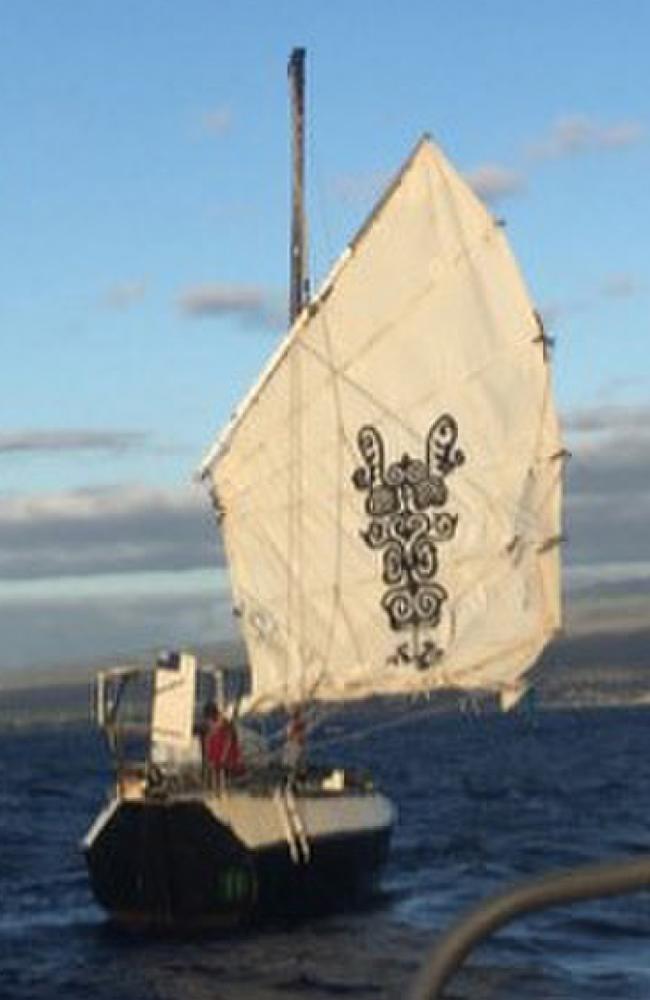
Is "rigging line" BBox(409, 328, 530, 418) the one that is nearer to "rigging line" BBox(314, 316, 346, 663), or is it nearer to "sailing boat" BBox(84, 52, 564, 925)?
"sailing boat" BBox(84, 52, 564, 925)

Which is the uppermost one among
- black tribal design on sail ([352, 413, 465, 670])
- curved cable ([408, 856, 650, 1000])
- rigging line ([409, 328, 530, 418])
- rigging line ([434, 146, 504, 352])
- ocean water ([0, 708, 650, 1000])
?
rigging line ([434, 146, 504, 352])

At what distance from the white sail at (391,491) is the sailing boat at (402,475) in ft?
0.12

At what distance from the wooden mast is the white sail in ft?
2.70

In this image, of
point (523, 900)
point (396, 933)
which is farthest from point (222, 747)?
point (523, 900)

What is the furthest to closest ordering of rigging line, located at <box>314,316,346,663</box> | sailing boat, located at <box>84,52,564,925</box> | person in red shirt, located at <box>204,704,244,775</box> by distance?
rigging line, located at <box>314,316,346,663</box>
sailing boat, located at <box>84,52,564,925</box>
person in red shirt, located at <box>204,704,244,775</box>

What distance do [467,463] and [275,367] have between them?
390 cm

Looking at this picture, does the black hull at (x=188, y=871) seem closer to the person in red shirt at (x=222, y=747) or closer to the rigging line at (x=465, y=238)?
the person in red shirt at (x=222, y=747)

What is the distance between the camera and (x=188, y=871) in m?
34.9

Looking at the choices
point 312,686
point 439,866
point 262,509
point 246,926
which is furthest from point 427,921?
point 439,866

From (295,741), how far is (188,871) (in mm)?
4379

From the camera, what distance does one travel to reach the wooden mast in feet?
136

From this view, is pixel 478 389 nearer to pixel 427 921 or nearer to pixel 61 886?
pixel 427 921

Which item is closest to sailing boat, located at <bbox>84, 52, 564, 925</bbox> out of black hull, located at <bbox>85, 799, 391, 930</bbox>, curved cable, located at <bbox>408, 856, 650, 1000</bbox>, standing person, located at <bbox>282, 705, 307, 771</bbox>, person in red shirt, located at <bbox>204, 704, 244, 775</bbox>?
standing person, located at <bbox>282, 705, 307, 771</bbox>

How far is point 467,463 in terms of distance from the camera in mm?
41062
